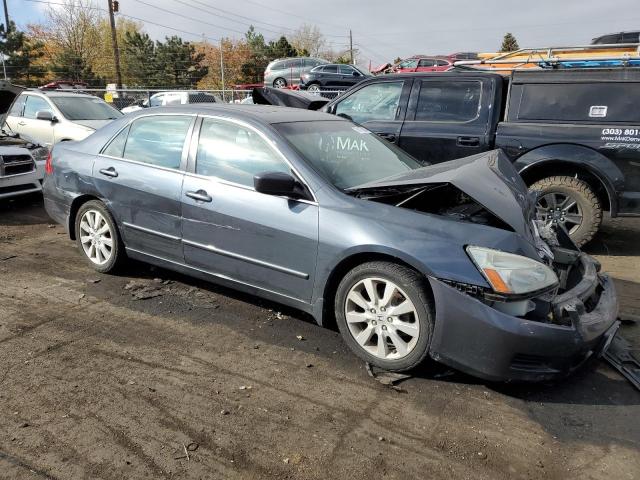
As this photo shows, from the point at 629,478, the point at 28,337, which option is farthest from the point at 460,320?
the point at 28,337

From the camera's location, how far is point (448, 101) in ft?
20.8

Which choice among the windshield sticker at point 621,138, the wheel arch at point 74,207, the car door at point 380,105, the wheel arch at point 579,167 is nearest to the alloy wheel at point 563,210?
the wheel arch at point 579,167

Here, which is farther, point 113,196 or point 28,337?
point 113,196

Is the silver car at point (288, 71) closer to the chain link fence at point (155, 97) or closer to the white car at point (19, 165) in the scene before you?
the chain link fence at point (155, 97)

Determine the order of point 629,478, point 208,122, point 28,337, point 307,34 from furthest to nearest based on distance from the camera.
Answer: point 307,34 < point 208,122 < point 28,337 < point 629,478

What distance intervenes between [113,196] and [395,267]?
266 centimetres

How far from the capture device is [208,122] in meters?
4.12

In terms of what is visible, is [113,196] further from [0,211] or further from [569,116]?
[569,116]

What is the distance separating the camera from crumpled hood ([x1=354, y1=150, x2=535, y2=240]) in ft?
10.6

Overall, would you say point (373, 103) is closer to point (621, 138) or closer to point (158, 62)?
point (621, 138)

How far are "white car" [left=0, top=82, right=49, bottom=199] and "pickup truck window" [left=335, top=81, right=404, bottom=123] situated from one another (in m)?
4.58

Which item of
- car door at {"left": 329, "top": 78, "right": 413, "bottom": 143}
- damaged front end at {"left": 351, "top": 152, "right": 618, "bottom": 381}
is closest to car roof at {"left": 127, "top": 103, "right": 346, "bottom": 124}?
damaged front end at {"left": 351, "top": 152, "right": 618, "bottom": 381}

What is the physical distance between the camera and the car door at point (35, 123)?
10072 mm

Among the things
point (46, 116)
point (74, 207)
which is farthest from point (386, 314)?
point (46, 116)
